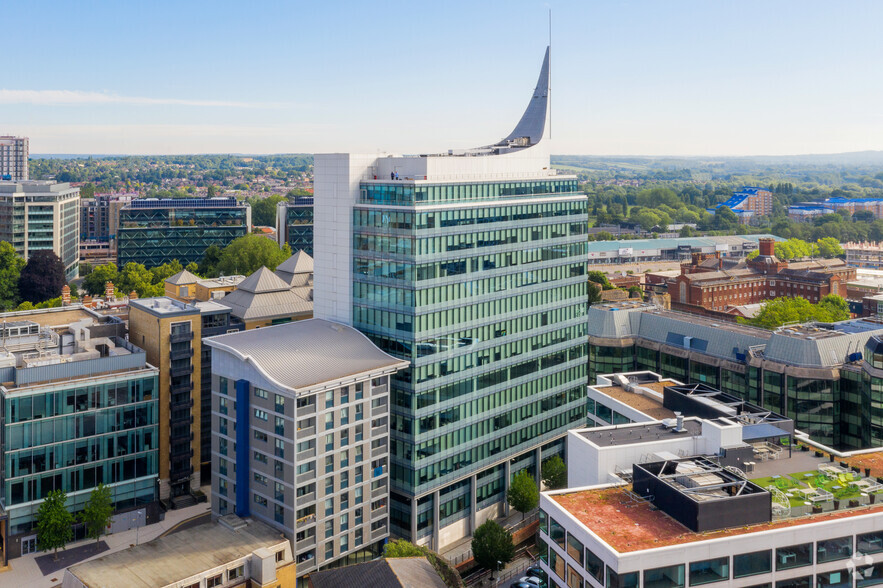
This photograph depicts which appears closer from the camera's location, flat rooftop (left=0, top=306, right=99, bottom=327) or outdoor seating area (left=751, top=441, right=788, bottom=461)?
outdoor seating area (left=751, top=441, right=788, bottom=461)

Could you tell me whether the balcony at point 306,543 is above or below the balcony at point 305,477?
below

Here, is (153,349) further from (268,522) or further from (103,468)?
(268,522)

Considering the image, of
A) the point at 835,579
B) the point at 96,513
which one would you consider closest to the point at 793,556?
the point at 835,579

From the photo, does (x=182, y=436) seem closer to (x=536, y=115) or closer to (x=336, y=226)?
(x=336, y=226)

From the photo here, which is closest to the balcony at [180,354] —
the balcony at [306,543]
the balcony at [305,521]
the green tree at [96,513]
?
the green tree at [96,513]

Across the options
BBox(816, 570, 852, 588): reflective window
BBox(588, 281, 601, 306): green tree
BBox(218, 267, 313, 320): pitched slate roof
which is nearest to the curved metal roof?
BBox(218, 267, 313, 320): pitched slate roof

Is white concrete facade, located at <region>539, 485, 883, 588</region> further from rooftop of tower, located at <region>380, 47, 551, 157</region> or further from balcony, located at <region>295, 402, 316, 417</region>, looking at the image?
rooftop of tower, located at <region>380, 47, 551, 157</region>

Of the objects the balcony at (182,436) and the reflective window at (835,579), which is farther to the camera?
the balcony at (182,436)

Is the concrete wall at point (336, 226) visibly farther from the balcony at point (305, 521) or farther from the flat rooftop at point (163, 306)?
the balcony at point (305, 521)
